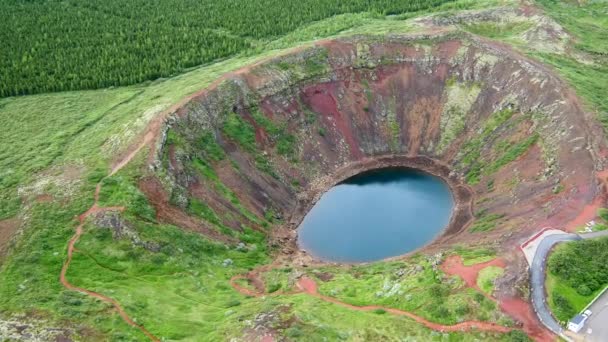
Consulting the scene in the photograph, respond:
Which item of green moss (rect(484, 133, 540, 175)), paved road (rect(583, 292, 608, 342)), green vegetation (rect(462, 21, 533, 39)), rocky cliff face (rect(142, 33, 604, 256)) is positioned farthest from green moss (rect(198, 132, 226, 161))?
green vegetation (rect(462, 21, 533, 39))

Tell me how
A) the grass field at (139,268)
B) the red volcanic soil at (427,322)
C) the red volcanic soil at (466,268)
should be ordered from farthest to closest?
the red volcanic soil at (466,268), the grass field at (139,268), the red volcanic soil at (427,322)

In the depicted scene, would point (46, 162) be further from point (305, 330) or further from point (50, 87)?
point (305, 330)

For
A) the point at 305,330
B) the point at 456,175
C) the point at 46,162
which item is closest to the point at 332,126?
the point at 456,175

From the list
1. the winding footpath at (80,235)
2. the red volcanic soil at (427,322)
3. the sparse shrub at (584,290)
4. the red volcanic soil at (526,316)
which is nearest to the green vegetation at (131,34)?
the winding footpath at (80,235)

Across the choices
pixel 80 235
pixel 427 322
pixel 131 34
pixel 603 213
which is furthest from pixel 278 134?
pixel 131 34

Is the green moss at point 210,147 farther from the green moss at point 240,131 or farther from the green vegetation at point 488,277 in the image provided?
the green vegetation at point 488,277
